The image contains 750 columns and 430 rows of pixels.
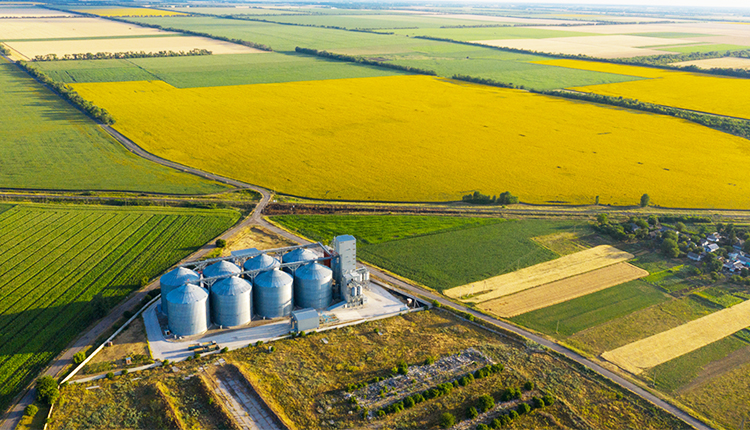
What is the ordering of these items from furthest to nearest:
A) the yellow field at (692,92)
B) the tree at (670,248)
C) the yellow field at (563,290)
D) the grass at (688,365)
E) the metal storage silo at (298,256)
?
the yellow field at (692,92), the tree at (670,248), the metal storage silo at (298,256), the yellow field at (563,290), the grass at (688,365)

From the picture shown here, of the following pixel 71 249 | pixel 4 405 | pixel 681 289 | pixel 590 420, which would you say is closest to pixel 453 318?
pixel 590 420

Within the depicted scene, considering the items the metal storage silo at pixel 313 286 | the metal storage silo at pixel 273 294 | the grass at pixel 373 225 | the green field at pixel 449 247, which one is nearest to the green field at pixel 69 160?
the grass at pixel 373 225

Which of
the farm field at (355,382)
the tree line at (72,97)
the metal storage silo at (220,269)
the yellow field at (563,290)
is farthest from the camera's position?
the tree line at (72,97)

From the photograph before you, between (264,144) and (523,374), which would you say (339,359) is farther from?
(264,144)

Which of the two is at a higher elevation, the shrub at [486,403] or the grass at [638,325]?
the grass at [638,325]

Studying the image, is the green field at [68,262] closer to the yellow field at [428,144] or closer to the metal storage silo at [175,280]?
the metal storage silo at [175,280]

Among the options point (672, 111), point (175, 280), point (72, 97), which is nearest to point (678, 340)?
point (175, 280)
